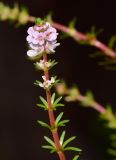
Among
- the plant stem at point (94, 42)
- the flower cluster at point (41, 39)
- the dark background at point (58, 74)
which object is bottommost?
the flower cluster at point (41, 39)

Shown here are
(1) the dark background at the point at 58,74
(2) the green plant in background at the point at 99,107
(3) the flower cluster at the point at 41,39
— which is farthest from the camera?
(1) the dark background at the point at 58,74

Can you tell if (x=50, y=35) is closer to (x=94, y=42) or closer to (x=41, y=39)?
(x=41, y=39)

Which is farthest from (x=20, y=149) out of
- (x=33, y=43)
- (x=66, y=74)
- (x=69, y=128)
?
(x=33, y=43)

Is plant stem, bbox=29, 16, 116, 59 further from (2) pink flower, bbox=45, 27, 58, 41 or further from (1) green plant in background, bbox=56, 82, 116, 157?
(2) pink flower, bbox=45, 27, 58, 41

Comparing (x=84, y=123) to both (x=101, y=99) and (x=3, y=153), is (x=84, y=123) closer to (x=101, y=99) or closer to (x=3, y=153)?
(x=101, y=99)

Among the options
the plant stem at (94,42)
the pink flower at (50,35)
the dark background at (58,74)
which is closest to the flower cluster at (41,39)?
the pink flower at (50,35)

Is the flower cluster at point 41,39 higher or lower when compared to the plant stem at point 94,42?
lower

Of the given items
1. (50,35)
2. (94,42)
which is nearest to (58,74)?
(94,42)

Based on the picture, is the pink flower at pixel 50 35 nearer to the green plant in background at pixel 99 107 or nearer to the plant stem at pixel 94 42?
the green plant in background at pixel 99 107
